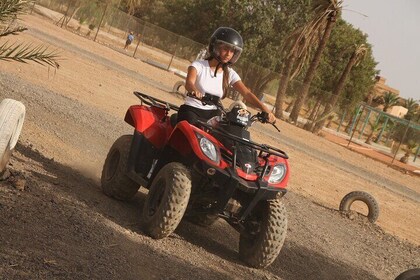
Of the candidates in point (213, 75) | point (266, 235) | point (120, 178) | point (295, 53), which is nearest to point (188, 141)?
point (213, 75)

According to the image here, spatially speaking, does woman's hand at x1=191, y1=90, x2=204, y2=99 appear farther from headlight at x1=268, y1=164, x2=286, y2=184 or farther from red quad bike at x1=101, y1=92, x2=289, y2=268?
headlight at x1=268, y1=164, x2=286, y2=184

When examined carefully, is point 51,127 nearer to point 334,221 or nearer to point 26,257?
point 334,221

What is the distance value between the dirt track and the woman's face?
6.31 ft

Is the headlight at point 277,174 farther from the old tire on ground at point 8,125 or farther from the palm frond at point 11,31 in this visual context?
the palm frond at point 11,31

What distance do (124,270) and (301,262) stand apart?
3.46m

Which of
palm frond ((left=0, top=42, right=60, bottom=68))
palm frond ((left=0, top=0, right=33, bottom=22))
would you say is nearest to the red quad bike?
palm frond ((left=0, top=42, right=60, bottom=68))

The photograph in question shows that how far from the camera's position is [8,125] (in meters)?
7.48

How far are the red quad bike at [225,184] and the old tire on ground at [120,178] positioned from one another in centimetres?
47

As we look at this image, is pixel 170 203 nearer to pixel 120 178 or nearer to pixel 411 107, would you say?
pixel 120 178

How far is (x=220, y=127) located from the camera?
7.58 metres

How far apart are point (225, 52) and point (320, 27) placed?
39.2m

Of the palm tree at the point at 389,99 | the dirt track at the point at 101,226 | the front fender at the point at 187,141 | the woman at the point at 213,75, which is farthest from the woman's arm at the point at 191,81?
the palm tree at the point at 389,99

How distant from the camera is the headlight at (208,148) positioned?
7230mm

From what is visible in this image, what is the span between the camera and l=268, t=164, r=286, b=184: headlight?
749 centimetres
